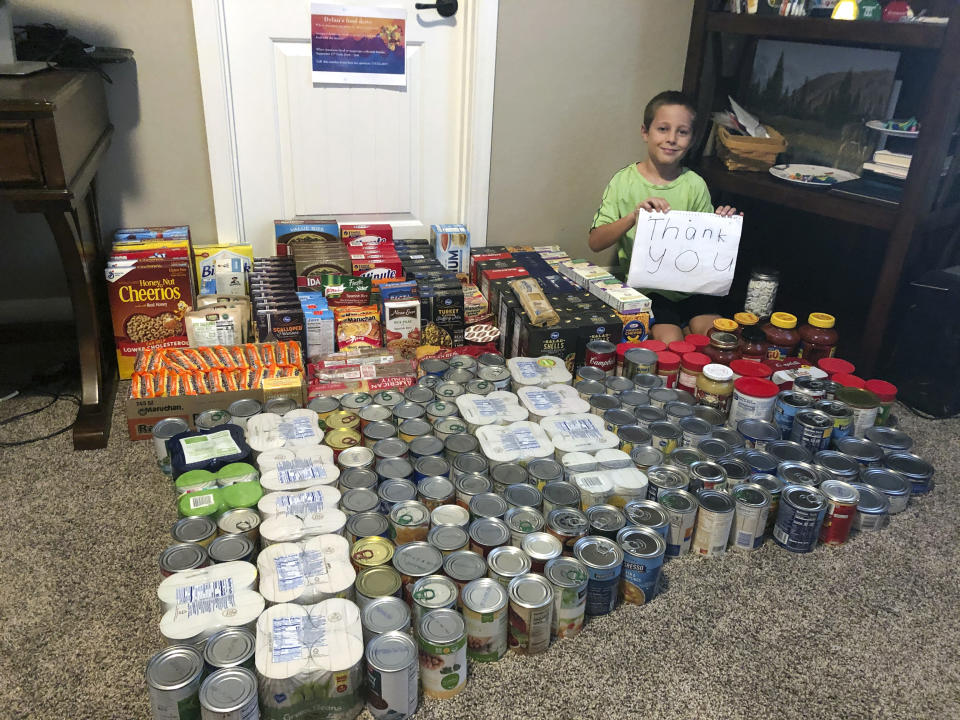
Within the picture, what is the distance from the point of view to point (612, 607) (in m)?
1.43

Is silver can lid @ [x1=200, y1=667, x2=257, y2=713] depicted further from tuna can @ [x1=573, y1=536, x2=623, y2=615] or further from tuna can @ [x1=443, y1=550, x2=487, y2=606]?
tuna can @ [x1=573, y1=536, x2=623, y2=615]

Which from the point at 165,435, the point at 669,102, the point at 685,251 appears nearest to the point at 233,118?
the point at 165,435

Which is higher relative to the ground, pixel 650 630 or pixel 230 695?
pixel 230 695

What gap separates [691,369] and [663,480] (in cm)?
52

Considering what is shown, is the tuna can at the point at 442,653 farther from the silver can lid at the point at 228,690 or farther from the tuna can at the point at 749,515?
the tuna can at the point at 749,515

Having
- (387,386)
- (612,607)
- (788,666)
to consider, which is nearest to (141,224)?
(387,386)

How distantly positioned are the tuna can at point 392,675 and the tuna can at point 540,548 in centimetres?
29

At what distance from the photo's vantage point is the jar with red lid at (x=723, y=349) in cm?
212

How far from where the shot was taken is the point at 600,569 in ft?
4.46

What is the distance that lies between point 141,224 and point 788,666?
2.16m

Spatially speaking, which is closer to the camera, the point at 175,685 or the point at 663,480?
the point at 175,685

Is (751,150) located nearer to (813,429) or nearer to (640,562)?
(813,429)

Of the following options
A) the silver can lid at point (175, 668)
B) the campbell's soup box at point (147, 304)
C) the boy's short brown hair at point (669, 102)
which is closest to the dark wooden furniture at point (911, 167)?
the boy's short brown hair at point (669, 102)

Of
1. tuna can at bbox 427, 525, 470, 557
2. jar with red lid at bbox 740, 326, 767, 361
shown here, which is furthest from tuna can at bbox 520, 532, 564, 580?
jar with red lid at bbox 740, 326, 767, 361
